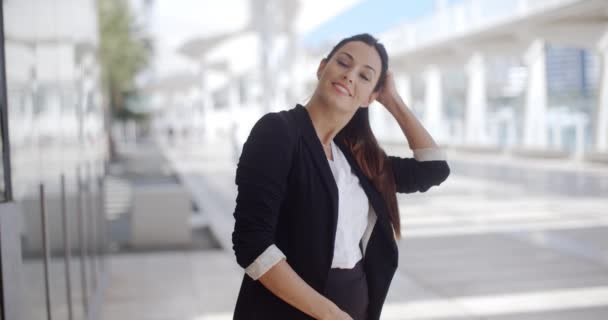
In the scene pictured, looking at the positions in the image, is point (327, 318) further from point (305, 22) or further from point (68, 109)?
point (305, 22)

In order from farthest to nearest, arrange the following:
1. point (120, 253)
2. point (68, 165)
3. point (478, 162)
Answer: point (478, 162), point (120, 253), point (68, 165)

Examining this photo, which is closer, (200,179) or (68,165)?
(68,165)

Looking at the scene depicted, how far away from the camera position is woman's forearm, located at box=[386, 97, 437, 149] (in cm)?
252

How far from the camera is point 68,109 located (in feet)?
15.9

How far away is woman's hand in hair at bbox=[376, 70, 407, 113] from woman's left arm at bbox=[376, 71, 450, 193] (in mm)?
24

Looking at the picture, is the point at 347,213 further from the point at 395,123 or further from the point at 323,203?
the point at 395,123

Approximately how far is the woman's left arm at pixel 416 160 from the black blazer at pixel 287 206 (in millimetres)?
318

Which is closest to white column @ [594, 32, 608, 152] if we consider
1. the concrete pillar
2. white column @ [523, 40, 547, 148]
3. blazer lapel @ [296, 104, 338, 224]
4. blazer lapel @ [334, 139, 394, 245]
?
white column @ [523, 40, 547, 148]

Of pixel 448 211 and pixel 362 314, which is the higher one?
pixel 362 314

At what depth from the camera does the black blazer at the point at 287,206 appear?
1.93m

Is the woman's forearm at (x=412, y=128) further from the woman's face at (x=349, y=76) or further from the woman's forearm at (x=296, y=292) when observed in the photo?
the woman's forearm at (x=296, y=292)

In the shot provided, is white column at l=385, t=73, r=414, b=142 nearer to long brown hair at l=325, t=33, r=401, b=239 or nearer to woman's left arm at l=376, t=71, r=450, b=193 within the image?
woman's left arm at l=376, t=71, r=450, b=193

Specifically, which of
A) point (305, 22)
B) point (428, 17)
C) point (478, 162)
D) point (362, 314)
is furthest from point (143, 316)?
point (428, 17)

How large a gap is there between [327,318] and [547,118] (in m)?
28.3
